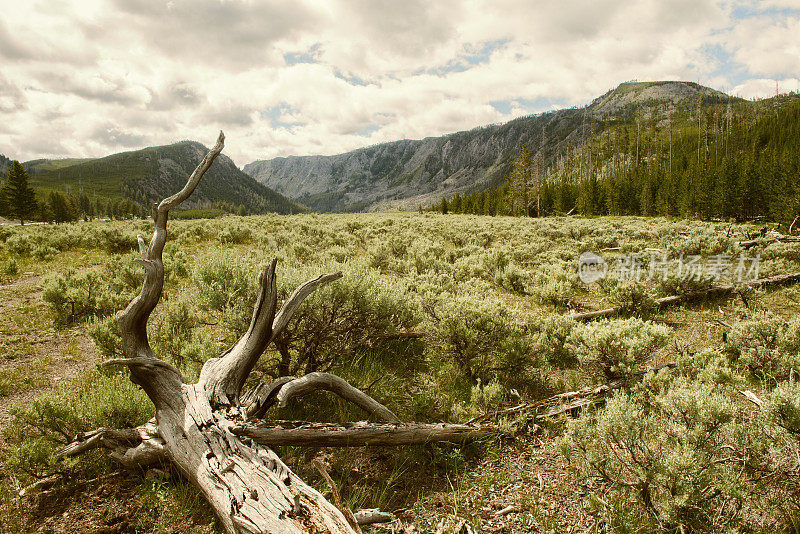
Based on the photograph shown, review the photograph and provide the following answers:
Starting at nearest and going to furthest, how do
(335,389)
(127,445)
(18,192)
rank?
(127,445), (335,389), (18,192)

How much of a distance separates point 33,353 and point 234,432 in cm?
608

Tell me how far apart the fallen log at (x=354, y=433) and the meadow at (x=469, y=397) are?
203 millimetres

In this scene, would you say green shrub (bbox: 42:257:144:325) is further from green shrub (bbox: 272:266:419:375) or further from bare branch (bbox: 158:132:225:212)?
bare branch (bbox: 158:132:225:212)

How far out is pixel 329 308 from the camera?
17.8 ft

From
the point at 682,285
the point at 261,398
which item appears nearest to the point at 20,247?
the point at 261,398

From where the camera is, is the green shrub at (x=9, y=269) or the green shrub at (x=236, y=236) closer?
the green shrub at (x=9, y=269)

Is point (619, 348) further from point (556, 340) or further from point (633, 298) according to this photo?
point (633, 298)

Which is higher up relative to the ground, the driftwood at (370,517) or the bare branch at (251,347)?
the bare branch at (251,347)

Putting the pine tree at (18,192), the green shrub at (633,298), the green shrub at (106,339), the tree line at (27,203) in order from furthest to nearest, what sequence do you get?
the tree line at (27,203), the pine tree at (18,192), the green shrub at (633,298), the green shrub at (106,339)

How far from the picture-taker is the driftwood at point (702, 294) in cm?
829

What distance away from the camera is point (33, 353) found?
6.20 metres

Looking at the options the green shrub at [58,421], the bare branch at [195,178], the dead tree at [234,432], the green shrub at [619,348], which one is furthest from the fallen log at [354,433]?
the bare branch at [195,178]

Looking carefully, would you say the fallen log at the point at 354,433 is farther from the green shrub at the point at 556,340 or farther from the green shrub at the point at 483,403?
the green shrub at the point at 556,340

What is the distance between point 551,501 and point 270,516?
8.57 ft
